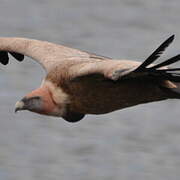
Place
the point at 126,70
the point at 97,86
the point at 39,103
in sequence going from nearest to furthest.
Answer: the point at 126,70 < the point at 97,86 < the point at 39,103

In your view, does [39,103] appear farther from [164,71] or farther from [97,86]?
[164,71]

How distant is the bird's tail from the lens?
35.7ft

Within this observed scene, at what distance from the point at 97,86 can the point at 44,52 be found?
136 centimetres

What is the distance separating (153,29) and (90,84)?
959 centimetres

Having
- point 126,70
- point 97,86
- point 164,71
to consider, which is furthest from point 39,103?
point 164,71

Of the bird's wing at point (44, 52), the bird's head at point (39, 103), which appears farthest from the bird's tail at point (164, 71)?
the bird's head at point (39, 103)

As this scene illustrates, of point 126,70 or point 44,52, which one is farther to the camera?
point 44,52

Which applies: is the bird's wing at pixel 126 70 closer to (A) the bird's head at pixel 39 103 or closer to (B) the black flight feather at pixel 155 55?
(B) the black flight feather at pixel 155 55

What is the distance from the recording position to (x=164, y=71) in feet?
36.9

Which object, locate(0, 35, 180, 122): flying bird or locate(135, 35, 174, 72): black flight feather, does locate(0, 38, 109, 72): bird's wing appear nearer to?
locate(0, 35, 180, 122): flying bird

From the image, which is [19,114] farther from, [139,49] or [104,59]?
[104,59]

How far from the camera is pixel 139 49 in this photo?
Answer: 65.6 ft

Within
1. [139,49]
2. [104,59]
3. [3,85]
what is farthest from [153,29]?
[104,59]

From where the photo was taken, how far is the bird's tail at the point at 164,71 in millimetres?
10883
